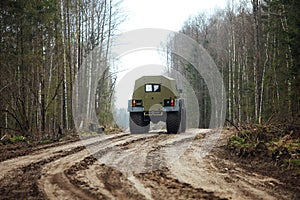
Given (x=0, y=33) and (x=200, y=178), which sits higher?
(x=0, y=33)

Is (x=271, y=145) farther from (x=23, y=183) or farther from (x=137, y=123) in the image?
(x=137, y=123)

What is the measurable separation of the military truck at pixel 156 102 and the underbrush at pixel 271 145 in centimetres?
419

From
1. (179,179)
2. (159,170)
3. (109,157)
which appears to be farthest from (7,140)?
(179,179)

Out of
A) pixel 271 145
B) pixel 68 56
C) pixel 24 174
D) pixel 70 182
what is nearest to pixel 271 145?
pixel 271 145

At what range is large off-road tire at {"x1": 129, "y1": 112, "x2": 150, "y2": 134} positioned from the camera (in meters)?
14.1

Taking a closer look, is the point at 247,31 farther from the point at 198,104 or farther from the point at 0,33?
the point at 0,33

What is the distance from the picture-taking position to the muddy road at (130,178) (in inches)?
166

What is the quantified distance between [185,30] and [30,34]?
3185cm

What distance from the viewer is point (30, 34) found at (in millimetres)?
14445

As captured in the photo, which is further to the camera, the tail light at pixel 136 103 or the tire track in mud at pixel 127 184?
the tail light at pixel 136 103

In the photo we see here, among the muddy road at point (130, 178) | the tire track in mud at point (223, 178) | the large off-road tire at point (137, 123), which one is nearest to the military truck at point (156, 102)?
the large off-road tire at point (137, 123)

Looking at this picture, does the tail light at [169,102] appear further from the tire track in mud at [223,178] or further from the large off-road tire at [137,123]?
the tire track in mud at [223,178]

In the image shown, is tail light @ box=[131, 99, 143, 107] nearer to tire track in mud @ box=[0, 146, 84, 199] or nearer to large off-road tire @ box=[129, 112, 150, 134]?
large off-road tire @ box=[129, 112, 150, 134]

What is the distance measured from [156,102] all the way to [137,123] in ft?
4.10
